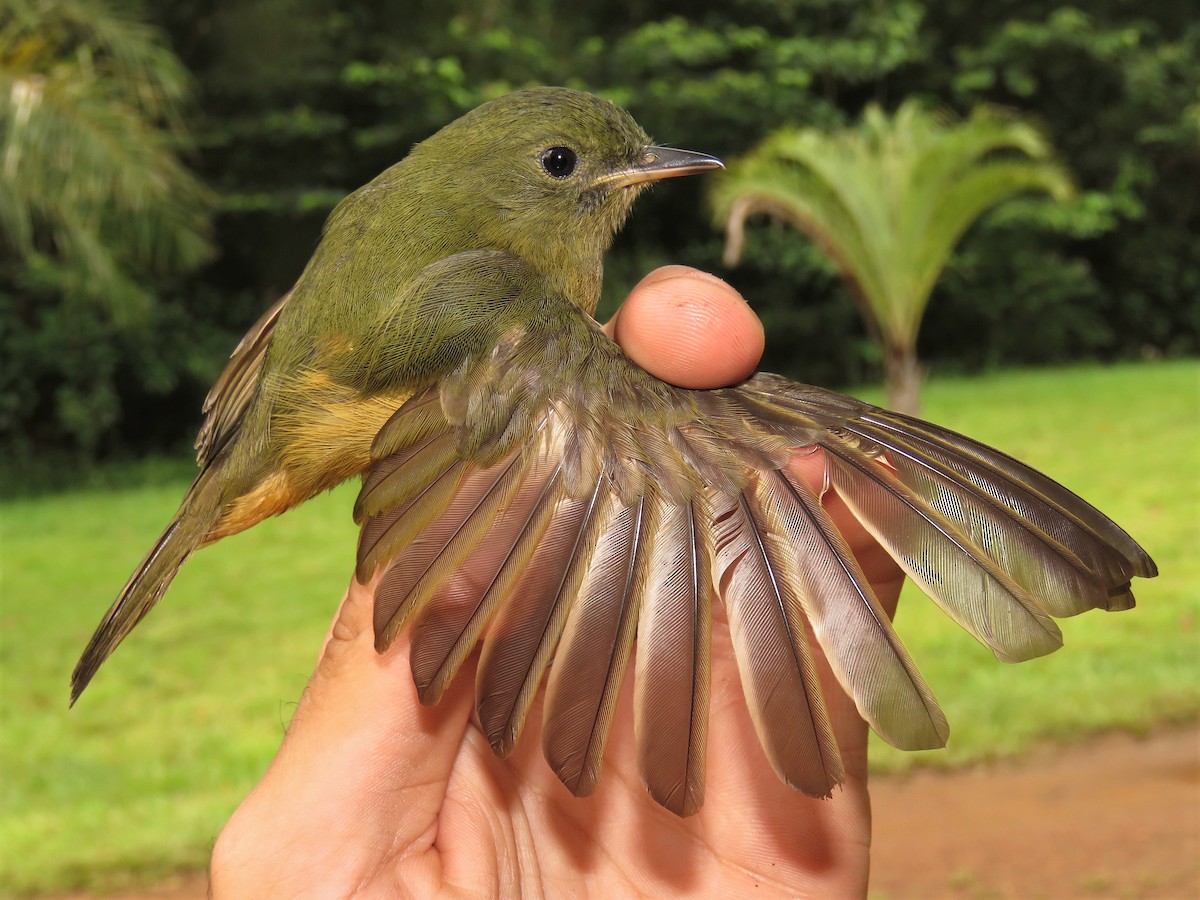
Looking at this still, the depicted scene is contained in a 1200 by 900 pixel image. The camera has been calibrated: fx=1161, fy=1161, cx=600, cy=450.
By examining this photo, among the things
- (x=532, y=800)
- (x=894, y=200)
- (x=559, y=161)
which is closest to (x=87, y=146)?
(x=894, y=200)

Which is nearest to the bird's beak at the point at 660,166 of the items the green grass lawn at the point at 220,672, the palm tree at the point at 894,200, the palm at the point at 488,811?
the palm at the point at 488,811

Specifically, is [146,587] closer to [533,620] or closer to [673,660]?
[533,620]

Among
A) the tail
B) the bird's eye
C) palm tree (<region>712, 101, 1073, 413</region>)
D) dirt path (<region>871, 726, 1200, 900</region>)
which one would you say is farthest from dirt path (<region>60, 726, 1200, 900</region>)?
palm tree (<region>712, 101, 1073, 413</region>)

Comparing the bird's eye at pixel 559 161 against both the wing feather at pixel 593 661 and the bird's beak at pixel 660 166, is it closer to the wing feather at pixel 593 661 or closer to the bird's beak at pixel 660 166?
the bird's beak at pixel 660 166

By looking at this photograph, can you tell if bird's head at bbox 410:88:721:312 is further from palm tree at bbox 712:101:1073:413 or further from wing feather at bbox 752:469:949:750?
palm tree at bbox 712:101:1073:413

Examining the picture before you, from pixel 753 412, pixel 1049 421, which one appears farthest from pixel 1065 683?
pixel 1049 421

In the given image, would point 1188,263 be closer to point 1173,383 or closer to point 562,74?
point 1173,383
